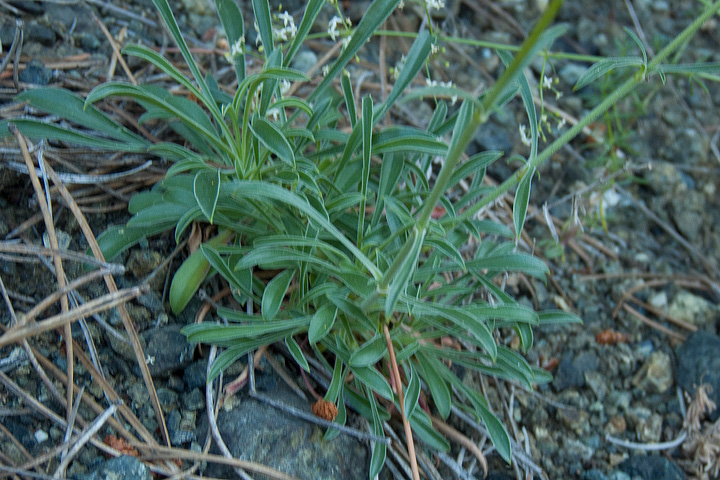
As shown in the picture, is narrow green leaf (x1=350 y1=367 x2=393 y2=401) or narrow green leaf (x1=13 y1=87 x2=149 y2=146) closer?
narrow green leaf (x1=350 y1=367 x2=393 y2=401)

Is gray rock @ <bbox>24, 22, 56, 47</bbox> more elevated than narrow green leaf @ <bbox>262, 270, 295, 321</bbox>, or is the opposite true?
gray rock @ <bbox>24, 22, 56, 47</bbox>

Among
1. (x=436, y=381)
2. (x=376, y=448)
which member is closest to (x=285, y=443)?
(x=376, y=448)

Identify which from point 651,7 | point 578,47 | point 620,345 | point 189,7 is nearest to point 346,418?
point 620,345

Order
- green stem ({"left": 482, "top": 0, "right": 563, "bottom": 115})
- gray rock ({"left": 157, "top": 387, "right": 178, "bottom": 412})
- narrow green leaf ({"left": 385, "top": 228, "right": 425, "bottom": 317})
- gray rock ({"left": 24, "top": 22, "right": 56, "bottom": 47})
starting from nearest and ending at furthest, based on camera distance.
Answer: green stem ({"left": 482, "top": 0, "right": 563, "bottom": 115}), narrow green leaf ({"left": 385, "top": 228, "right": 425, "bottom": 317}), gray rock ({"left": 157, "top": 387, "right": 178, "bottom": 412}), gray rock ({"left": 24, "top": 22, "right": 56, "bottom": 47})

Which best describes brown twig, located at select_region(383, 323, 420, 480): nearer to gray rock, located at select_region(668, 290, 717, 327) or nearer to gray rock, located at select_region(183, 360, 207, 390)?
gray rock, located at select_region(183, 360, 207, 390)

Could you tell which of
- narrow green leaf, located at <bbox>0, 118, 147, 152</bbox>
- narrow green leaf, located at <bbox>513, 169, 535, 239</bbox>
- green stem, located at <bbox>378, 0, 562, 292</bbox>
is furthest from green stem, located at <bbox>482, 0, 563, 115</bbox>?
narrow green leaf, located at <bbox>0, 118, 147, 152</bbox>

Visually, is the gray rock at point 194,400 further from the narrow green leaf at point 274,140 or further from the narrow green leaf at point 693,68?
the narrow green leaf at point 693,68

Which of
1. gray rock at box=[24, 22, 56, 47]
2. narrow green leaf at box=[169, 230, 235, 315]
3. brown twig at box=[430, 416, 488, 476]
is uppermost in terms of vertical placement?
gray rock at box=[24, 22, 56, 47]
